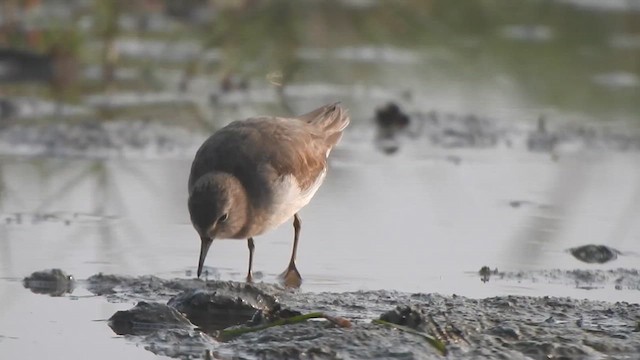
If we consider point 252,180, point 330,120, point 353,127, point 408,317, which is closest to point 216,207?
point 252,180

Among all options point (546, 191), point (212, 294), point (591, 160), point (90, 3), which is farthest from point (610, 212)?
point (90, 3)

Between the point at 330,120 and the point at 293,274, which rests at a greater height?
the point at 330,120

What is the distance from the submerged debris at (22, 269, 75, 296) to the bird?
0.60 m

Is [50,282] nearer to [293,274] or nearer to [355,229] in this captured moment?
[293,274]

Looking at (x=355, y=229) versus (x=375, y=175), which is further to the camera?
(x=375, y=175)

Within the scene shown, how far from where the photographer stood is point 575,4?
16.6 metres

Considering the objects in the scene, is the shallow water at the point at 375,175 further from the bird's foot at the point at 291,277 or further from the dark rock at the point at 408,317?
the dark rock at the point at 408,317

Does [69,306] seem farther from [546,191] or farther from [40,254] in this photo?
[546,191]

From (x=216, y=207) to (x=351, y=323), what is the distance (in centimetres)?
131

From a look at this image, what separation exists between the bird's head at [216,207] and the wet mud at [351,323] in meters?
0.27

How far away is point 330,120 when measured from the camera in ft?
29.1

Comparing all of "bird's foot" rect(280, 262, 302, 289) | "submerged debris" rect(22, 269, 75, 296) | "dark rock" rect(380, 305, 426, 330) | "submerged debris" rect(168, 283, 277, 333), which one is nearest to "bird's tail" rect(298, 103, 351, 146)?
"bird's foot" rect(280, 262, 302, 289)

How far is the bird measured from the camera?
725 cm

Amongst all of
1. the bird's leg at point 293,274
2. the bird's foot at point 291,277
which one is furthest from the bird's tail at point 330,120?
the bird's foot at point 291,277
